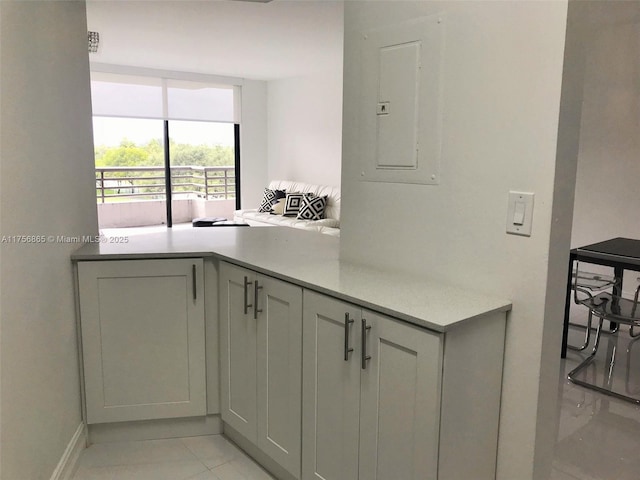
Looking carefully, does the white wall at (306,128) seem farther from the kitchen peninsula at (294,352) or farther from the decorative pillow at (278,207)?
the kitchen peninsula at (294,352)

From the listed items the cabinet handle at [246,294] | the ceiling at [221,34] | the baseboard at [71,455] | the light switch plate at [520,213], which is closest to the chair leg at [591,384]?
the light switch plate at [520,213]

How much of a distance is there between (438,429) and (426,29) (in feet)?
4.19

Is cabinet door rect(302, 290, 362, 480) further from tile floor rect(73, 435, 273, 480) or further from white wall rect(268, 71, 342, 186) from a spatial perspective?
white wall rect(268, 71, 342, 186)

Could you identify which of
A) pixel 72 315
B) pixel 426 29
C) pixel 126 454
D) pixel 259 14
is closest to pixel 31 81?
pixel 72 315

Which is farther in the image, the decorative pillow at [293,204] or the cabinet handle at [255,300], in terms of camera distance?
the decorative pillow at [293,204]

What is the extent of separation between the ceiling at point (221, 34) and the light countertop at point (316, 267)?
7.14ft

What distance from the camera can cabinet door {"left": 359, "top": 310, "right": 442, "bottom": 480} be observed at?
140 centimetres

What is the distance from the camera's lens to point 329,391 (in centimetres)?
173

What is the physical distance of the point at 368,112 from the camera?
1968 millimetres

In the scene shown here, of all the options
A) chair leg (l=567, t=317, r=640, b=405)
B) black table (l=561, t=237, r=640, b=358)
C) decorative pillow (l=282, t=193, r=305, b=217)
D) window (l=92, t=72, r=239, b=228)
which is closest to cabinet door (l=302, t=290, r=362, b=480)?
black table (l=561, t=237, r=640, b=358)

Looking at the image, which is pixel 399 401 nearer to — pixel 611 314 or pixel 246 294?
pixel 246 294

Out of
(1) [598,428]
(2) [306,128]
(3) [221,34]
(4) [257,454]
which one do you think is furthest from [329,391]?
(2) [306,128]

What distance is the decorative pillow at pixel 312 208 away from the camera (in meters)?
6.79

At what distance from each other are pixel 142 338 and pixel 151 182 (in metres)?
6.08
